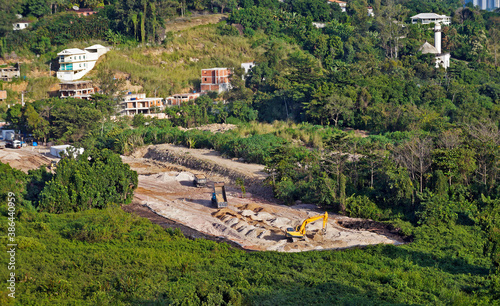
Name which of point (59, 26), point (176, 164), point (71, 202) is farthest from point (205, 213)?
point (59, 26)

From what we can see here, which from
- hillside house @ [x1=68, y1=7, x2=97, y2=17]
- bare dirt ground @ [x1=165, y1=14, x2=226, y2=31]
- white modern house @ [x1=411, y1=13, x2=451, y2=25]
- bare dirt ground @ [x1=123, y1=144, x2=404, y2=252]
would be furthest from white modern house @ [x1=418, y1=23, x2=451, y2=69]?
hillside house @ [x1=68, y1=7, x2=97, y2=17]

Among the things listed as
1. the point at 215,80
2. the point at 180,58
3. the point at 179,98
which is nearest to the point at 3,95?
the point at 179,98

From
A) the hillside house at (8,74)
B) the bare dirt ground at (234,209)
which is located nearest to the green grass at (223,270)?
the bare dirt ground at (234,209)

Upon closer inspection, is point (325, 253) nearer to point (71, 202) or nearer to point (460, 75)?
point (71, 202)

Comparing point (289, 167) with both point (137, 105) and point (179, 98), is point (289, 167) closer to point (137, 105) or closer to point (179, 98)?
point (137, 105)

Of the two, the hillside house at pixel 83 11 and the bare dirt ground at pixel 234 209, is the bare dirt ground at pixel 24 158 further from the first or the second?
the hillside house at pixel 83 11

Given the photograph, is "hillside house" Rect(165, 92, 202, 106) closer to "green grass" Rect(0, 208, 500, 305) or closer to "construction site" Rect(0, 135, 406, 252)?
"construction site" Rect(0, 135, 406, 252)
